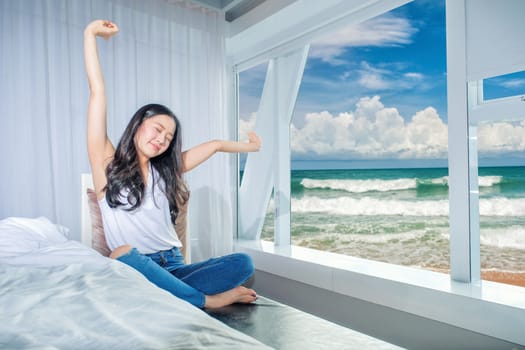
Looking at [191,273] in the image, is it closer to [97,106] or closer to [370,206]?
[97,106]

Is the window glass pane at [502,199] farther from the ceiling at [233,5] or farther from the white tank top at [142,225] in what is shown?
the ceiling at [233,5]

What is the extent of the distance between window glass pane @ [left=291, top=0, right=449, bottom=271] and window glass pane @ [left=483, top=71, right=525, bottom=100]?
3536 millimetres

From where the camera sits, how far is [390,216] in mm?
8680

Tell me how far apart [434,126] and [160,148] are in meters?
5.02

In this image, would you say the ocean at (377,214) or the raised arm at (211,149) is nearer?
the raised arm at (211,149)

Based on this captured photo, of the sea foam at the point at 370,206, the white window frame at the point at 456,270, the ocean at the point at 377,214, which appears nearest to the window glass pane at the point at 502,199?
the white window frame at the point at 456,270

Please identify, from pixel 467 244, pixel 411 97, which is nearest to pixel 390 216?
pixel 411 97

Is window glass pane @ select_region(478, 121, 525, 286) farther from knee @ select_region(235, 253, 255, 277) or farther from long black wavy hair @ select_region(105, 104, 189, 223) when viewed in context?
long black wavy hair @ select_region(105, 104, 189, 223)

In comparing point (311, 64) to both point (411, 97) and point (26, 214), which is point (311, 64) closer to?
point (411, 97)

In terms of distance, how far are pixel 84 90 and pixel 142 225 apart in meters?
1.14

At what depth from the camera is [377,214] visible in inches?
354

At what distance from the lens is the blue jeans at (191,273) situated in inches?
68.6

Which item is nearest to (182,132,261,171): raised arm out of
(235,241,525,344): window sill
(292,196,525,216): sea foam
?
(235,241,525,344): window sill

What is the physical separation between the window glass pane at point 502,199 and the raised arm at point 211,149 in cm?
132
